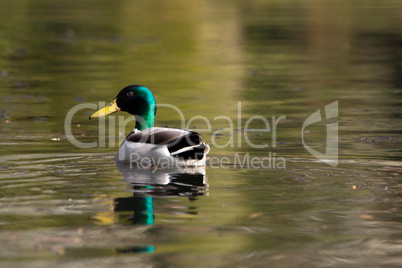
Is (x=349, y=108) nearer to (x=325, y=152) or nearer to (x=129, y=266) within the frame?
(x=325, y=152)

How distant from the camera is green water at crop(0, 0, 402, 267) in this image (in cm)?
618

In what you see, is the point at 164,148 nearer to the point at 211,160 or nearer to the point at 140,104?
the point at 211,160

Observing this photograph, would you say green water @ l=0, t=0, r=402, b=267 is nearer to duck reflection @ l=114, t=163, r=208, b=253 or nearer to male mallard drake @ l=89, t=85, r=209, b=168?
duck reflection @ l=114, t=163, r=208, b=253

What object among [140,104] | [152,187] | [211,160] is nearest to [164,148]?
[211,160]

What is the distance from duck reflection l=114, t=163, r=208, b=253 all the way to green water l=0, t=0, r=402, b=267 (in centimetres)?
2

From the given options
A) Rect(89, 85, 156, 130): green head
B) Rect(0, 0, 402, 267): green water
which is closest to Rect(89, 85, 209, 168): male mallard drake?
Rect(0, 0, 402, 267): green water

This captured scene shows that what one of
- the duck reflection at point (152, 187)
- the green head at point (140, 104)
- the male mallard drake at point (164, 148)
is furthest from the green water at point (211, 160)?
the green head at point (140, 104)

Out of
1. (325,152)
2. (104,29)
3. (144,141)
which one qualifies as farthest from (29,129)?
(104,29)

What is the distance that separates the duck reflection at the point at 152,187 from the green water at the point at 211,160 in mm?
20

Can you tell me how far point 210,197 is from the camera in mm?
7754

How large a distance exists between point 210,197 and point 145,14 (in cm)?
3147

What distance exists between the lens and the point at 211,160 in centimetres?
974

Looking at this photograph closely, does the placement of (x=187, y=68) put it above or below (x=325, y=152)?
above

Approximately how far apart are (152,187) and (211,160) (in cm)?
169
